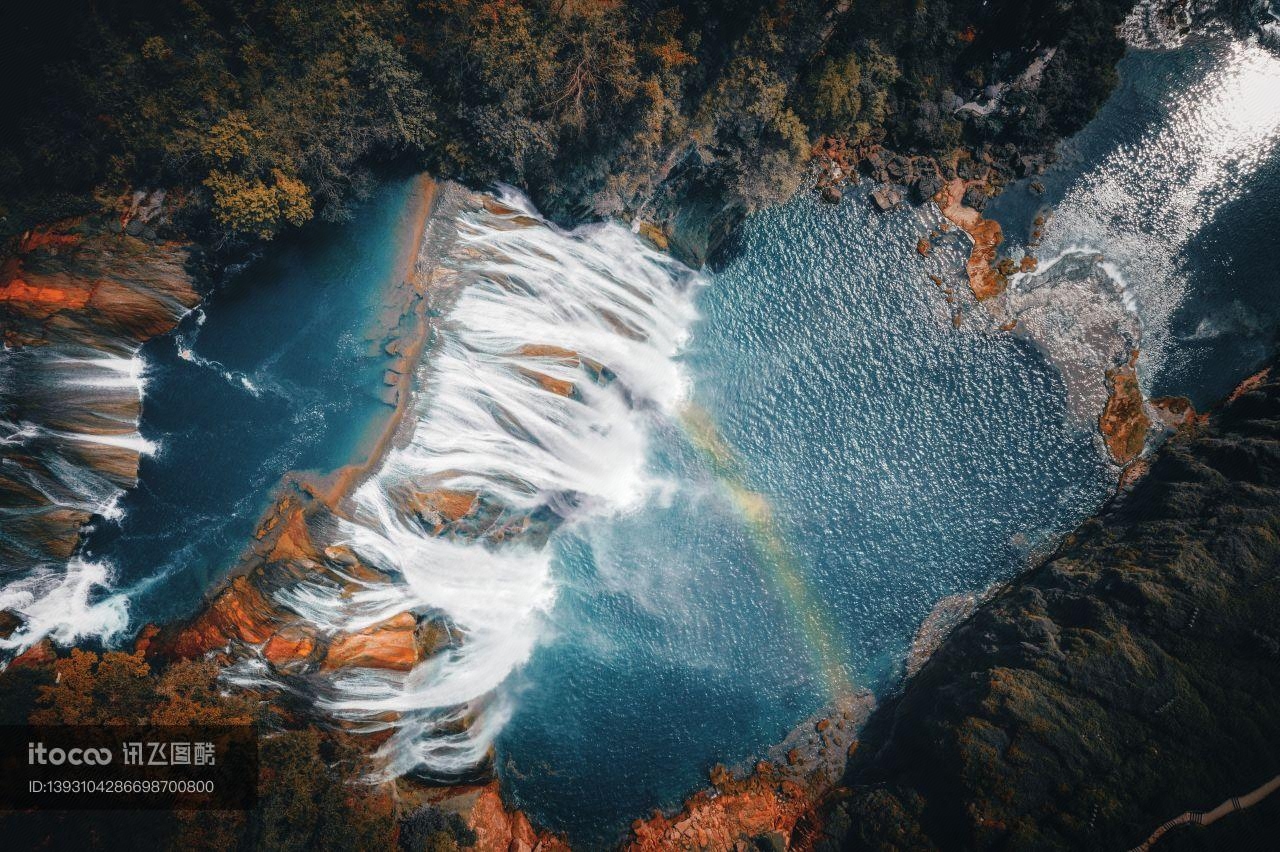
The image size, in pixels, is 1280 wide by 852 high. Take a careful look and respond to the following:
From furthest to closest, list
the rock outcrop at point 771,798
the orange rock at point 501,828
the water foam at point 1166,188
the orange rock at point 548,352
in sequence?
the water foam at point 1166,188 → the orange rock at point 548,352 → the rock outcrop at point 771,798 → the orange rock at point 501,828

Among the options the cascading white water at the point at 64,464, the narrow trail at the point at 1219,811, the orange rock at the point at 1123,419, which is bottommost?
the cascading white water at the point at 64,464

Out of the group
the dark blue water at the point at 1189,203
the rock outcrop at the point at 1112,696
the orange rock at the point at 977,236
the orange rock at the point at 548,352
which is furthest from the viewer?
the orange rock at the point at 977,236

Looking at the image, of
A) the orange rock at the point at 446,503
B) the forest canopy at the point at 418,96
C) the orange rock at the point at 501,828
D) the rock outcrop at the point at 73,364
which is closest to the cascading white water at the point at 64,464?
the rock outcrop at the point at 73,364

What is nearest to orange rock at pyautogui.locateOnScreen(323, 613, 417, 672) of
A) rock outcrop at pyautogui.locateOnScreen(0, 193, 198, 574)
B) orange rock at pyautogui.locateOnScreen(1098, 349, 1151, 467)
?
rock outcrop at pyautogui.locateOnScreen(0, 193, 198, 574)

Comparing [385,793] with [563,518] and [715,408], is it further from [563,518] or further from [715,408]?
[715,408]

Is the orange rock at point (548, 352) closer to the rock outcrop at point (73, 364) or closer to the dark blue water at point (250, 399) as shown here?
the dark blue water at point (250, 399)

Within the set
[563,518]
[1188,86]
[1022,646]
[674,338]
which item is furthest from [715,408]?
[1188,86]

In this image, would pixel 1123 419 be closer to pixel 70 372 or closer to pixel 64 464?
pixel 70 372
